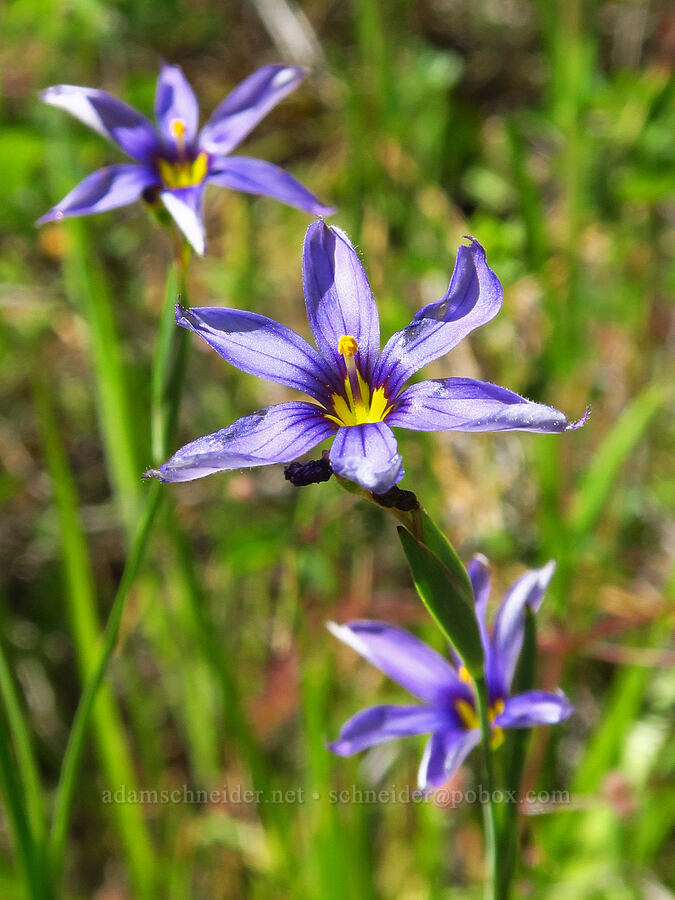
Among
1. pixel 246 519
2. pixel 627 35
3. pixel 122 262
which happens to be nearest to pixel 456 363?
pixel 246 519

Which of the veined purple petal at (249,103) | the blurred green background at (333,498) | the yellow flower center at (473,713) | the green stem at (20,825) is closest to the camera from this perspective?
the green stem at (20,825)

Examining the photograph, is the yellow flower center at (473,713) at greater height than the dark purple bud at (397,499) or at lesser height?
lesser

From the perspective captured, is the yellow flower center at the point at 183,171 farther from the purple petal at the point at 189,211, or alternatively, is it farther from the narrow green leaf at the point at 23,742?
the narrow green leaf at the point at 23,742

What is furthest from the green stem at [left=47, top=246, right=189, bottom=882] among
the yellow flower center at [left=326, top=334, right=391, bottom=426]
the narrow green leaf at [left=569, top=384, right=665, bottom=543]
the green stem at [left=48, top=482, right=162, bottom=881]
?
the narrow green leaf at [left=569, top=384, right=665, bottom=543]

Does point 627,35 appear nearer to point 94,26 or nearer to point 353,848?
point 94,26

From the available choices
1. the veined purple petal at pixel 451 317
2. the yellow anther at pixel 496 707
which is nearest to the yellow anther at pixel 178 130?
the veined purple petal at pixel 451 317

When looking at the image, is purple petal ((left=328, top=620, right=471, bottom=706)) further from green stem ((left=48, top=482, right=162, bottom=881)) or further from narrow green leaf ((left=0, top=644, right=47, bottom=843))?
narrow green leaf ((left=0, top=644, right=47, bottom=843))
